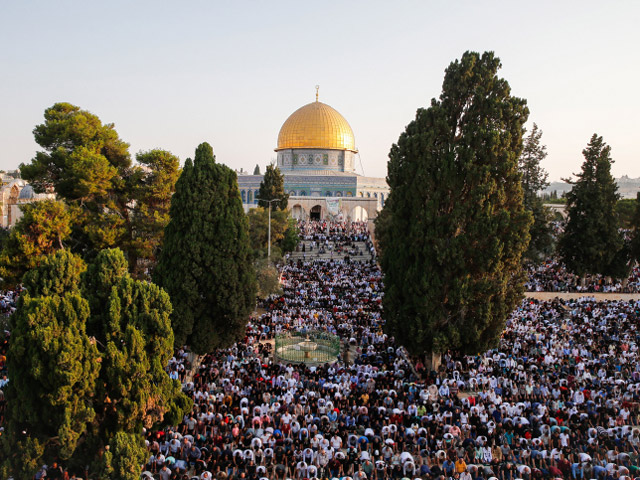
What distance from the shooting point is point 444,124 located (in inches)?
591

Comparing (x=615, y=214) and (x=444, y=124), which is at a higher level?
(x=444, y=124)

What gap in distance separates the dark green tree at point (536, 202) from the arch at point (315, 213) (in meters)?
22.5

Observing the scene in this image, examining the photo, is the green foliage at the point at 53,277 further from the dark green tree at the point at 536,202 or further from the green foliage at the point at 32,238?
the dark green tree at the point at 536,202

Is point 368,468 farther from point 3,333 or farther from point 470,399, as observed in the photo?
point 3,333

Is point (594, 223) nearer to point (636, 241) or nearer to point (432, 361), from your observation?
point (636, 241)

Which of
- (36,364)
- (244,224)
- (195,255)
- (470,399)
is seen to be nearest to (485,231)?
(470,399)

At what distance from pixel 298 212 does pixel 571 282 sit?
28.7 m

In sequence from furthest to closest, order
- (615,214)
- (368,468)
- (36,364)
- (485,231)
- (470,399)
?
(615,214), (485,231), (470,399), (368,468), (36,364)

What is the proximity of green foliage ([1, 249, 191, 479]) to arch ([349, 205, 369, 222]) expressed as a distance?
4256cm

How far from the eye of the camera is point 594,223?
2591cm

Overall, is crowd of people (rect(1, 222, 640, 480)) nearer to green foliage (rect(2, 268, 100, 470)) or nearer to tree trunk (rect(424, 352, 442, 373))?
tree trunk (rect(424, 352, 442, 373))

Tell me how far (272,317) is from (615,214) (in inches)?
694

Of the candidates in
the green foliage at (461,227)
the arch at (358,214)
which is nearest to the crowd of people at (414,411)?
the green foliage at (461,227)

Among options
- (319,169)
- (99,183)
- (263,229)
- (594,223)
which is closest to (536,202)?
(594,223)
